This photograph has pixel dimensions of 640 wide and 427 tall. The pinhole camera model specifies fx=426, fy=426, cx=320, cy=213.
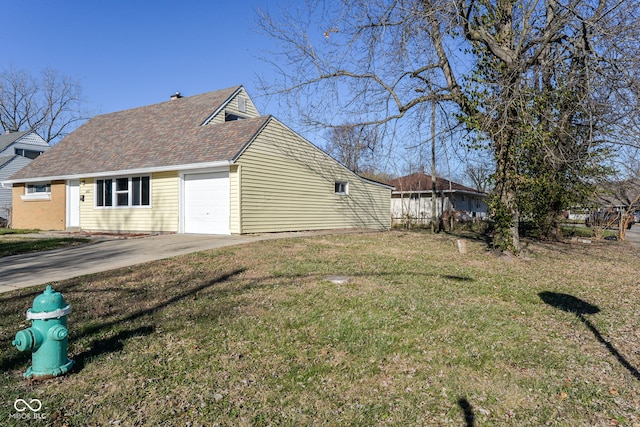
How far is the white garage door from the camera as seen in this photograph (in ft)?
47.4

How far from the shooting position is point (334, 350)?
4484mm

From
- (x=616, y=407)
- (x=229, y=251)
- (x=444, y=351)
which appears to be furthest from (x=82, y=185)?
(x=616, y=407)

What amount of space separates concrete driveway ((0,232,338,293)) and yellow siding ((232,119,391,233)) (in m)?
1.74

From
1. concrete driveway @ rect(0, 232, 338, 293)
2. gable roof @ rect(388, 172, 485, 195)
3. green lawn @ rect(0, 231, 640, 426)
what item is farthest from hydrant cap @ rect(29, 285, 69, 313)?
gable roof @ rect(388, 172, 485, 195)

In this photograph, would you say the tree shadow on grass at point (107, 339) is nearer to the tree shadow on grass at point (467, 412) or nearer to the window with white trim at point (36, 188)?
the tree shadow on grass at point (467, 412)

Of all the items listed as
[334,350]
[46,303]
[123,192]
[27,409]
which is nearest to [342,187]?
[123,192]

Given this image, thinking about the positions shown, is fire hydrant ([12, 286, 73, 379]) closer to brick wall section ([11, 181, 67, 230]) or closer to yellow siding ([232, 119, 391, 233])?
yellow siding ([232, 119, 391, 233])

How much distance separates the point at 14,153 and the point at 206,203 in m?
26.0

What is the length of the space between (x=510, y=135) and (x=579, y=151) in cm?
223

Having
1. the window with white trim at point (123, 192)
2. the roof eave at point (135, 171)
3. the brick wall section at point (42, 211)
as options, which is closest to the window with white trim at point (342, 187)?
the roof eave at point (135, 171)

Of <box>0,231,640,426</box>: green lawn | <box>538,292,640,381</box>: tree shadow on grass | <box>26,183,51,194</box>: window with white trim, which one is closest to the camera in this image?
<box>0,231,640,426</box>: green lawn

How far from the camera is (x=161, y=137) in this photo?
58.6 feet

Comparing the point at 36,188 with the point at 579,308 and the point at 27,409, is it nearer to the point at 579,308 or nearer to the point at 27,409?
the point at 27,409

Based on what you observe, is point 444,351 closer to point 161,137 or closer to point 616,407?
point 616,407
